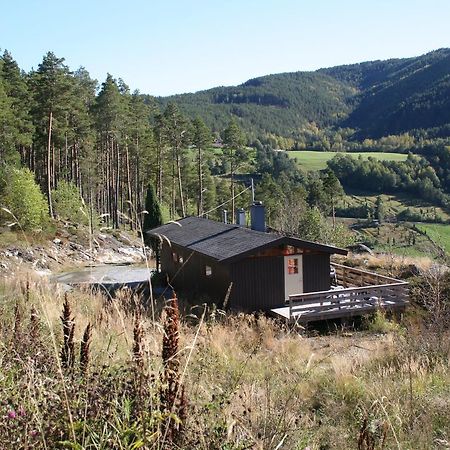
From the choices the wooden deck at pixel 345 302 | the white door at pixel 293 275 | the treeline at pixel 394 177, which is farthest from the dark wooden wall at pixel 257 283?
the treeline at pixel 394 177

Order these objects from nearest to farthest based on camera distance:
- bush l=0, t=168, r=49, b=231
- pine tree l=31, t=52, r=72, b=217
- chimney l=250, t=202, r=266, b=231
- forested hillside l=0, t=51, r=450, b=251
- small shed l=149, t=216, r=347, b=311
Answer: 1. small shed l=149, t=216, r=347, b=311
2. chimney l=250, t=202, r=266, b=231
3. bush l=0, t=168, r=49, b=231
4. forested hillside l=0, t=51, r=450, b=251
5. pine tree l=31, t=52, r=72, b=217

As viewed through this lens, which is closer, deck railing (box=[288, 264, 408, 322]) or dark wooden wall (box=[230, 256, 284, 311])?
deck railing (box=[288, 264, 408, 322])

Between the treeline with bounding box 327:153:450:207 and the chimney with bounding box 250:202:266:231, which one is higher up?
the chimney with bounding box 250:202:266:231

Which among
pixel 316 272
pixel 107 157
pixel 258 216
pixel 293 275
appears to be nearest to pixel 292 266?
pixel 293 275

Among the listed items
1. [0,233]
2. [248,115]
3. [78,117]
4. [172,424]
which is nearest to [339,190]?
[78,117]

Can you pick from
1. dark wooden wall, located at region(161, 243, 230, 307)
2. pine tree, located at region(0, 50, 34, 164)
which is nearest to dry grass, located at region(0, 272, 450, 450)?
dark wooden wall, located at region(161, 243, 230, 307)

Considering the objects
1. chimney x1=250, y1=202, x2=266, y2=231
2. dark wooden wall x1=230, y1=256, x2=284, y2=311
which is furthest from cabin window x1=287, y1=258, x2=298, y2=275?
chimney x1=250, y1=202, x2=266, y2=231

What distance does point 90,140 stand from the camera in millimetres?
43500

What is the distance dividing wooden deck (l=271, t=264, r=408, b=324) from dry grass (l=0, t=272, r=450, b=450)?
816 centimetres

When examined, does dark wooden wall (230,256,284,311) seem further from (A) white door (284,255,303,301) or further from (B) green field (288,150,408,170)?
(B) green field (288,150,408,170)

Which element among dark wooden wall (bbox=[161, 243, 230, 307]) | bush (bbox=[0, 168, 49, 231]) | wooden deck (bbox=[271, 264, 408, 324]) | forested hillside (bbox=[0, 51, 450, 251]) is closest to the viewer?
wooden deck (bbox=[271, 264, 408, 324])

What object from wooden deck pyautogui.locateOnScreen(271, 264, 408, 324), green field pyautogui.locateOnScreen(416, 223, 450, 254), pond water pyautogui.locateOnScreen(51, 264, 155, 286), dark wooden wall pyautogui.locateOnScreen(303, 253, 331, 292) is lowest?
green field pyautogui.locateOnScreen(416, 223, 450, 254)

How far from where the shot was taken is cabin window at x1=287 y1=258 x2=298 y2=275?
17547 mm

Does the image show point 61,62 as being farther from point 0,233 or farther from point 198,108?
point 198,108
